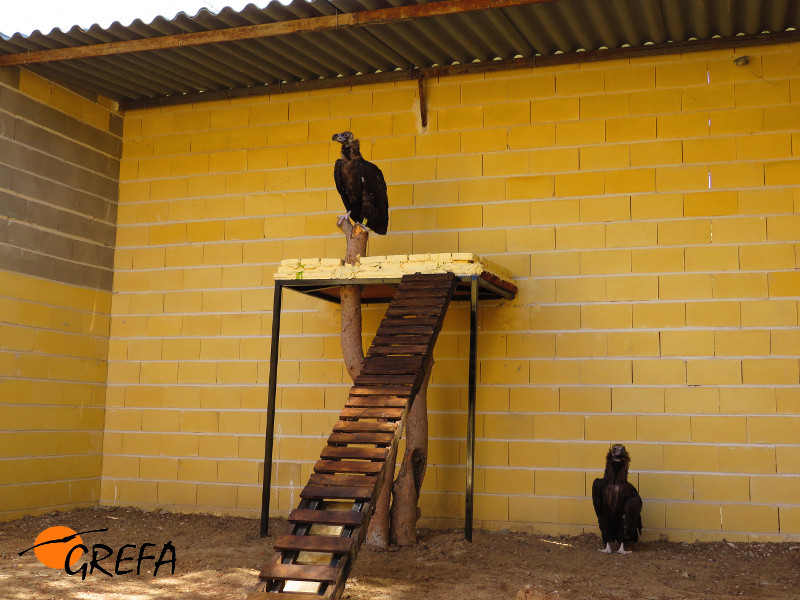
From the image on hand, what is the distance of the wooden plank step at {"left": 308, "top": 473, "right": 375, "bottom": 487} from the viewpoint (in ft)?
15.6

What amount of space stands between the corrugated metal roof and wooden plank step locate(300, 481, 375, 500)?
3462 millimetres

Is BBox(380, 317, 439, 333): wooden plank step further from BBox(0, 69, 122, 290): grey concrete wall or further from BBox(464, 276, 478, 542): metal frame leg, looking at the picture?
BBox(0, 69, 122, 290): grey concrete wall

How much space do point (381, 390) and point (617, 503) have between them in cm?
190

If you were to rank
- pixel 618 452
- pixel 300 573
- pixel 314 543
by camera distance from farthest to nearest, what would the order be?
pixel 618 452 < pixel 314 543 < pixel 300 573

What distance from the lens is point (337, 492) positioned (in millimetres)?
4711

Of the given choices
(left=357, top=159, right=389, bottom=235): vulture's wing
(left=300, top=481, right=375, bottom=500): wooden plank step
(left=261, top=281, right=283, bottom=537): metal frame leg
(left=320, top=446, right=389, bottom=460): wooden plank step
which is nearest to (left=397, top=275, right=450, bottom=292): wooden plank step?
(left=357, top=159, right=389, bottom=235): vulture's wing

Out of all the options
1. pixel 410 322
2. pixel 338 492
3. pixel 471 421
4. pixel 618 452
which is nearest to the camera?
pixel 338 492

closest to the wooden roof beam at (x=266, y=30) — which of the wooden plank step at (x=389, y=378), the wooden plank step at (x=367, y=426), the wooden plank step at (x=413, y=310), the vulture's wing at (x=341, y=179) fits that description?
the vulture's wing at (x=341, y=179)

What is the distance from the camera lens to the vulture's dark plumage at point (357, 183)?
661 cm

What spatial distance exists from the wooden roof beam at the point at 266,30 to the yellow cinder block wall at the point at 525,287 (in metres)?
1.25

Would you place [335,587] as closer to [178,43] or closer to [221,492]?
[221,492]

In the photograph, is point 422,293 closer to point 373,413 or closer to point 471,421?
point 471,421

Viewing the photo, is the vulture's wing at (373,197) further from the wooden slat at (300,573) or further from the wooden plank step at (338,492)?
the wooden slat at (300,573)

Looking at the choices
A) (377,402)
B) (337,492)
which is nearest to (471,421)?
(377,402)
